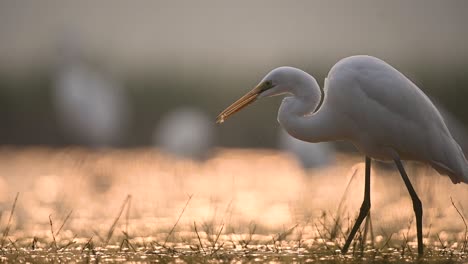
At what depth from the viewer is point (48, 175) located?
40.2ft

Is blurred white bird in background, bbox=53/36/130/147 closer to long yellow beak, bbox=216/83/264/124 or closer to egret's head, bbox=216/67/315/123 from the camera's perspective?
long yellow beak, bbox=216/83/264/124

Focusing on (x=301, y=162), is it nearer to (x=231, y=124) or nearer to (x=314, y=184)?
(x=314, y=184)

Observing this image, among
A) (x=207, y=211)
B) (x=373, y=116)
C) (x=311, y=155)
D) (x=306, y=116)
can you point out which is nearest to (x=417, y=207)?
(x=373, y=116)

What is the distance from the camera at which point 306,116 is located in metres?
7.14

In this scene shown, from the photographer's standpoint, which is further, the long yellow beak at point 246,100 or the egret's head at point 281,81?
the long yellow beak at point 246,100

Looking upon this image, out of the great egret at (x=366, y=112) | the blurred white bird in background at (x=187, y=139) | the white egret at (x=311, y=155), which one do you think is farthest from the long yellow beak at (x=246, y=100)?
the blurred white bird in background at (x=187, y=139)

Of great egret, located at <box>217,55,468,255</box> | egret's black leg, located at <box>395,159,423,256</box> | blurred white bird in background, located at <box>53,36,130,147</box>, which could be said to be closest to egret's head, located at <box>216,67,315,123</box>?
great egret, located at <box>217,55,468,255</box>

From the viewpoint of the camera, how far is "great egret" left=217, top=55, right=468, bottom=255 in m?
7.05

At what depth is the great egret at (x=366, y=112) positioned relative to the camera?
7051 millimetres

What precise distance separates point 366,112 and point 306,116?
1.28 ft

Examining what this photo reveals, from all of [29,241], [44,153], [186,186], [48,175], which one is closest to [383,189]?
[186,186]

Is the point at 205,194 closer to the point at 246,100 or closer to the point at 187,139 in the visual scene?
the point at 187,139

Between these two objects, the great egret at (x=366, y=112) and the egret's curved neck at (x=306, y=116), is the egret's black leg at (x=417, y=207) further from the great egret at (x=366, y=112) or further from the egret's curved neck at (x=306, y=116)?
the egret's curved neck at (x=306, y=116)

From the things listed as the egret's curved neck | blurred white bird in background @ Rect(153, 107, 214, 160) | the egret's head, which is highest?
blurred white bird in background @ Rect(153, 107, 214, 160)
